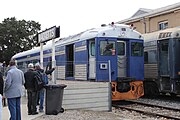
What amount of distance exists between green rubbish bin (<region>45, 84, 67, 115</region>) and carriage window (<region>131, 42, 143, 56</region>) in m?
5.66

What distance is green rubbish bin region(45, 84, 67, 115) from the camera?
1055cm

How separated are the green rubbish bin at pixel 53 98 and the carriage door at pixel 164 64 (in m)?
6.88

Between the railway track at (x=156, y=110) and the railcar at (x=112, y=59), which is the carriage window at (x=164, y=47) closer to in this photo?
the railcar at (x=112, y=59)

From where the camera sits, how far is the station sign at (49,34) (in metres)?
12.7

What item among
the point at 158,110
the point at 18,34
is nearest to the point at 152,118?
the point at 158,110

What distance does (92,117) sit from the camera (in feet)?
34.3

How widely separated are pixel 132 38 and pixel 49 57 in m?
6.20

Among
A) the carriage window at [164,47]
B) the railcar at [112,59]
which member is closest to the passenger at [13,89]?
the railcar at [112,59]

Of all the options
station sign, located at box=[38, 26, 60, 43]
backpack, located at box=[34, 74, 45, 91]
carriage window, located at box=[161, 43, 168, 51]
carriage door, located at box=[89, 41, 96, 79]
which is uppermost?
station sign, located at box=[38, 26, 60, 43]

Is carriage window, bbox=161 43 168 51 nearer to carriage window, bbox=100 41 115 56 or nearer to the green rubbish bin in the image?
carriage window, bbox=100 41 115 56

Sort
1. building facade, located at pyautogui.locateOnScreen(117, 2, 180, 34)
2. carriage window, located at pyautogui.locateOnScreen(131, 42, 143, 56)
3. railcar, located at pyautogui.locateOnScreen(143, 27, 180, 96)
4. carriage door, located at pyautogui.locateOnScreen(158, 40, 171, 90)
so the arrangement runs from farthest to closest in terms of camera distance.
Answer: building facade, located at pyautogui.locateOnScreen(117, 2, 180, 34), carriage door, located at pyautogui.locateOnScreen(158, 40, 171, 90), railcar, located at pyautogui.locateOnScreen(143, 27, 180, 96), carriage window, located at pyautogui.locateOnScreen(131, 42, 143, 56)

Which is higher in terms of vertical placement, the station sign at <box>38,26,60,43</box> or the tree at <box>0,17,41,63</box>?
the tree at <box>0,17,41,63</box>

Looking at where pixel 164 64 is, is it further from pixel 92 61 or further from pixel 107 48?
pixel 92 61

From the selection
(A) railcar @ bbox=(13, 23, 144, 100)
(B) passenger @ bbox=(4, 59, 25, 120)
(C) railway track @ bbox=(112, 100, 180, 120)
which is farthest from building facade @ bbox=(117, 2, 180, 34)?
(B) passenger @ bbox=(4, 59, 25, 120)
